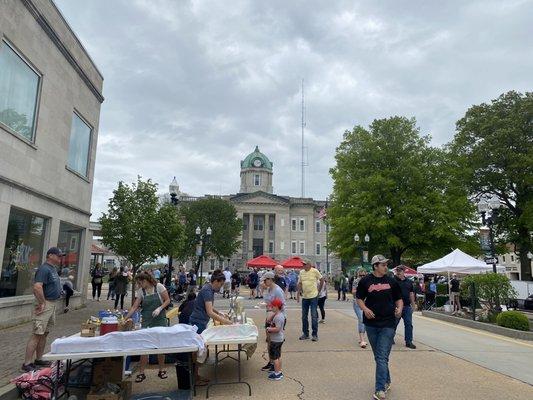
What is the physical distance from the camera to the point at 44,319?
23.2ft

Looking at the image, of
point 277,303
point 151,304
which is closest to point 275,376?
point 277,303

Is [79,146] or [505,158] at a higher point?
[505,158]

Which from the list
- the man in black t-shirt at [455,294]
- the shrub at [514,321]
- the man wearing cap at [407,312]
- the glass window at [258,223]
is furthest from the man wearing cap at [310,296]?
the glass window at [258,223]

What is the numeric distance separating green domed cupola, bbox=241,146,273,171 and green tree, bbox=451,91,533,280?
63.7m

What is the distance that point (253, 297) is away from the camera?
93.3ft

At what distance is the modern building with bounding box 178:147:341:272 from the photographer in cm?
8862

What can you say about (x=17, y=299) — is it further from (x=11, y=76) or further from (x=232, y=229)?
(x=232, y=229)

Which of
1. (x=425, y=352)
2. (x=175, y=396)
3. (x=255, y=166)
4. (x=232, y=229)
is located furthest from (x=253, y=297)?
(x=255, y=166)

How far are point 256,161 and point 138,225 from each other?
81772 millimetres

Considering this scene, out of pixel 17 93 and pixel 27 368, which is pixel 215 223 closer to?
pixel 17 93

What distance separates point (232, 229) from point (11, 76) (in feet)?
192

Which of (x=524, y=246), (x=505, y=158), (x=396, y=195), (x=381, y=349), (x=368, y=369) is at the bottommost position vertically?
(x=368, y=369)

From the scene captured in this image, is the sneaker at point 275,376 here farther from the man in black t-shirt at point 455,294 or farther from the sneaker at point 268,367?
the man in black t-shirt at point 455,294

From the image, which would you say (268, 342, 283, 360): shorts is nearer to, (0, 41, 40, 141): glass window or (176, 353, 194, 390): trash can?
(176, 353, 194, 390): trash can
